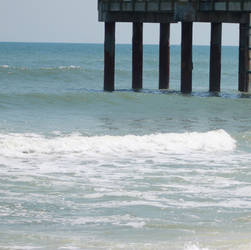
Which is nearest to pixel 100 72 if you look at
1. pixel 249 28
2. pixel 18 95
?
pixel 18 95

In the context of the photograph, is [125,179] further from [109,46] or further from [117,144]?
[109,46]

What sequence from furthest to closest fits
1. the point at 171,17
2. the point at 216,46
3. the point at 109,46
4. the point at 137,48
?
the point at 137,48 → the point at 109,46 → the point at 216,46 → the point at 171,17

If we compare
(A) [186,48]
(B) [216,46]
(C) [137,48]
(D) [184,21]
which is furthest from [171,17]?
(C) [137,48]

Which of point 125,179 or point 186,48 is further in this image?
point 186,48

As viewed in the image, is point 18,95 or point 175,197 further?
point 18,95

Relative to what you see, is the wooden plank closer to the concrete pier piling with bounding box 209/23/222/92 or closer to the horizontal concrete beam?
the horizontal concrete beam

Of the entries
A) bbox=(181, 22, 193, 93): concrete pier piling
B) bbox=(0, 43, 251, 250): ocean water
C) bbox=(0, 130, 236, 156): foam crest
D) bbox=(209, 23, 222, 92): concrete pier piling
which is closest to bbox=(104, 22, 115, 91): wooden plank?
bbox=(181, 22, 193, 93): concrete pier piling

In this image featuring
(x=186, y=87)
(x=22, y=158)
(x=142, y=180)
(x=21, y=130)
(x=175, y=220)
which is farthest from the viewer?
(x=186, y=87)

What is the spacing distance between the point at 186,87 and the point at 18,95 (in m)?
6.11

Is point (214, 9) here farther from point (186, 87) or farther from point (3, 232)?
point (3, 232)

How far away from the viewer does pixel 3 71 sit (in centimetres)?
5462

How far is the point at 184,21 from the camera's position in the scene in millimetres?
29312

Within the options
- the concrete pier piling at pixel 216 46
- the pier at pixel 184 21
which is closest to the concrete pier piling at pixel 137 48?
the pier at pixel 184 21

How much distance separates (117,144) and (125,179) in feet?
14.3
